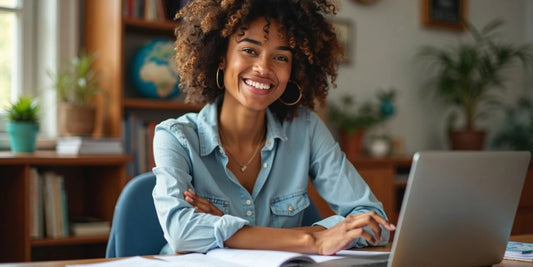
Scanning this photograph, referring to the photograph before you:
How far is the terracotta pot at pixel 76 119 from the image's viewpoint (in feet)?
9.25

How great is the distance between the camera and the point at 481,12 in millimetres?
4500

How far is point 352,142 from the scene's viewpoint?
12.1 ft

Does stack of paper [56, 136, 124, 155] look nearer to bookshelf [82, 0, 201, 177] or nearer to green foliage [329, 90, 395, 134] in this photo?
bookshelf [82, 0, 201, 177]

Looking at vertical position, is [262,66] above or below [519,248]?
above

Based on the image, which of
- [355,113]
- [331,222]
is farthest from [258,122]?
[355,113]

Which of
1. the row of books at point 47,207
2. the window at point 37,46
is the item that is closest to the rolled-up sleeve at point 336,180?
the row of books at point 47,207

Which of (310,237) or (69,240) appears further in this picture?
(69,240)

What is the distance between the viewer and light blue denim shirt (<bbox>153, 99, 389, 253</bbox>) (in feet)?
5.11

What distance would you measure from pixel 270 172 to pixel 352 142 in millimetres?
2019

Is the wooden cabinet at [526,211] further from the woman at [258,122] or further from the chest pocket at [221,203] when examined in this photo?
the chest pocket at [221,203]

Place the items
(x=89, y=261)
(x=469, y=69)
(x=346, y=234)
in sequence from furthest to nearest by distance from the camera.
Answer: (x=469, y=69)
(x=346, y=234)
(x=89, y=261)

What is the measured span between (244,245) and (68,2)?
220 cm

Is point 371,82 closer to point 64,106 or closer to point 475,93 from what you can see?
point 475,93

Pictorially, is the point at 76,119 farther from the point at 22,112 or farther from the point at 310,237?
the point at 310,237
